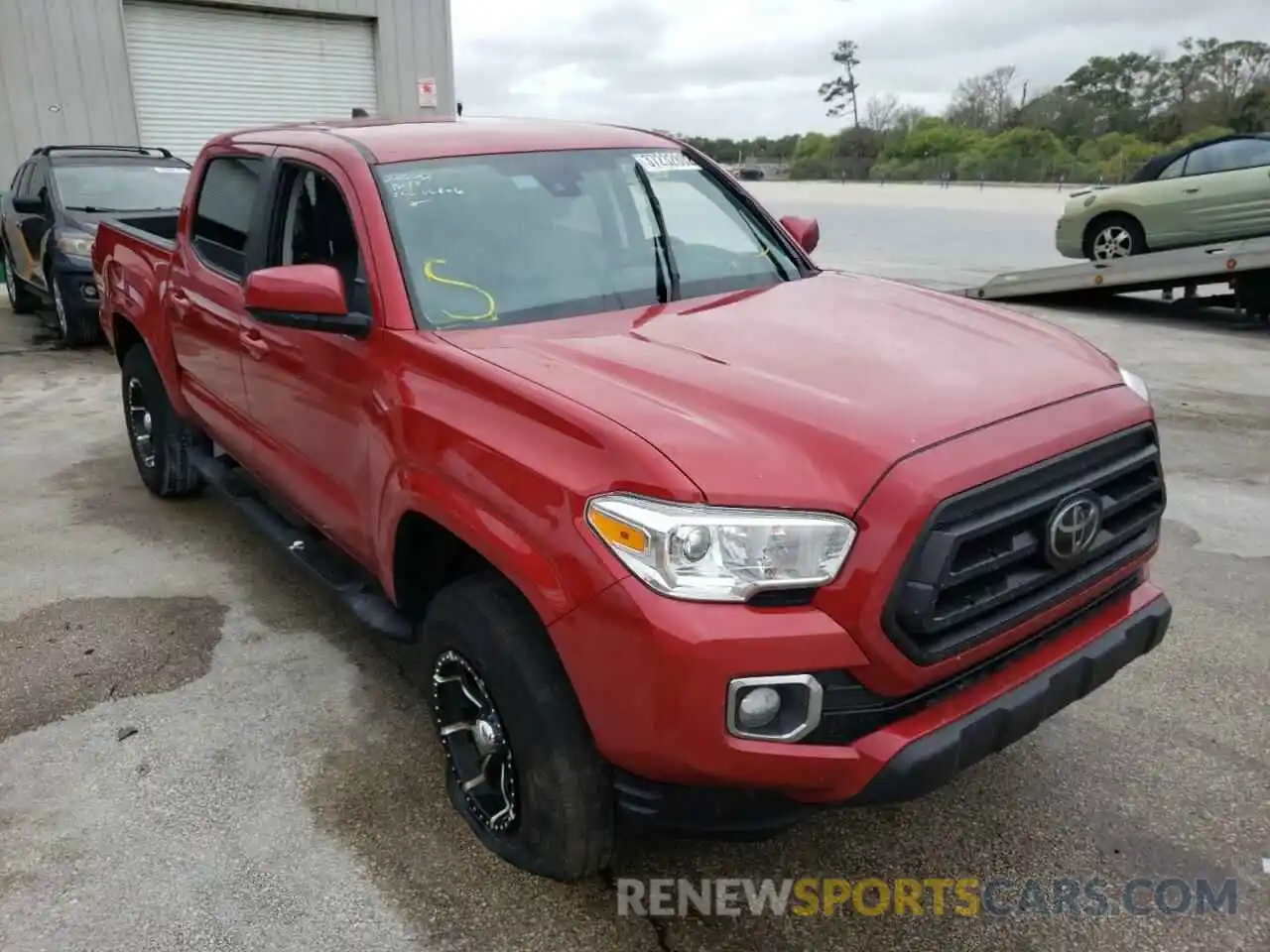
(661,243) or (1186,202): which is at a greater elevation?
(661,243)

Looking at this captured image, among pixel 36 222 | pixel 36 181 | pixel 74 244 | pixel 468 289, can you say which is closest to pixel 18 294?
pixel 36 181

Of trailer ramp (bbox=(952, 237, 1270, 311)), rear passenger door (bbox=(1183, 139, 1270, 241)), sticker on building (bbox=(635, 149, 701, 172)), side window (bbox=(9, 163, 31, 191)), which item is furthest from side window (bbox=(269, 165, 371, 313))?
rear passenger door (bbox=(1183, 139, 1270, 241))

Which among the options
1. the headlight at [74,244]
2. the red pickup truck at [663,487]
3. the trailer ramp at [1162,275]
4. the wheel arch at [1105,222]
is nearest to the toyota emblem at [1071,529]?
the red pickup truck at [663,487]

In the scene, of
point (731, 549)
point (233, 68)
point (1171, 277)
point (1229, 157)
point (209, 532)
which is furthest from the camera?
point (233, 68)

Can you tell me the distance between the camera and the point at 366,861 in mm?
2684

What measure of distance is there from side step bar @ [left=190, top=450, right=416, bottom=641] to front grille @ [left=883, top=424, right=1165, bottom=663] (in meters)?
1.62

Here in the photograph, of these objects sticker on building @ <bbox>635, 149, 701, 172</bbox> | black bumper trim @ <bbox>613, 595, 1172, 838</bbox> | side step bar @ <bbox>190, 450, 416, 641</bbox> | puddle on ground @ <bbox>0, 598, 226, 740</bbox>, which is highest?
sticker on building @ <bbox>635, 149, 701, 172</bbox>

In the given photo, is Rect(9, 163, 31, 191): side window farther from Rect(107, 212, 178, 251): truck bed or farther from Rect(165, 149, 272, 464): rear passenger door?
Rect(165, 149, 272, 464): rear passenger door

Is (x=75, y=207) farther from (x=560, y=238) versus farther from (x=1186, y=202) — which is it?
(x=1186, y=202)

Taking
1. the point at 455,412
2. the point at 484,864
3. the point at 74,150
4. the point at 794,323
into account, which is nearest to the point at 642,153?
the point at 794,323

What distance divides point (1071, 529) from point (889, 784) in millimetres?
707

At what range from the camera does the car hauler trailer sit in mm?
10000

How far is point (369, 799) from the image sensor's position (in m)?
2.95

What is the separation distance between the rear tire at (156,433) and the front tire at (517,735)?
117 inches
